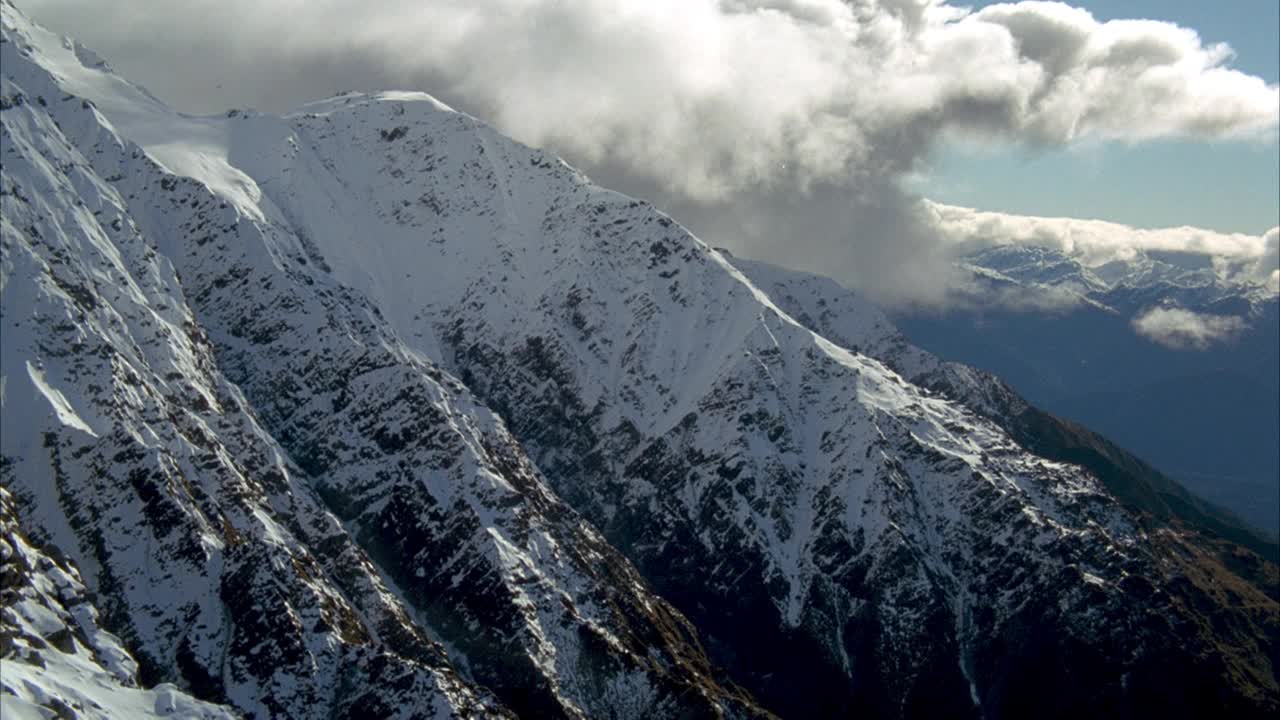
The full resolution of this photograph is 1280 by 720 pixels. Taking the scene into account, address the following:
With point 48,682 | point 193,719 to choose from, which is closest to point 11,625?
point 48,682

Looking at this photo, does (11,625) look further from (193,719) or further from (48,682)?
(193,719)

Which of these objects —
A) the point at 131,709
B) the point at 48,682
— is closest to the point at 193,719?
the point at 131,709

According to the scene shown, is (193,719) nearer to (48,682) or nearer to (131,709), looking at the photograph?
(131,709)

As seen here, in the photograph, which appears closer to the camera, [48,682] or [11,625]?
[48,682]

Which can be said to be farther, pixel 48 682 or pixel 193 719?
pixel 193 719
